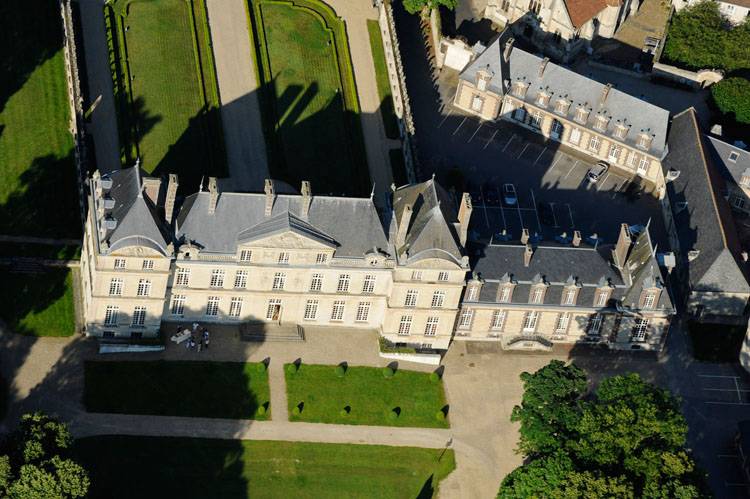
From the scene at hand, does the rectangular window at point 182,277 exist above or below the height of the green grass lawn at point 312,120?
below

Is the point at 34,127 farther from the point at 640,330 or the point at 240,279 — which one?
the point at 640,330

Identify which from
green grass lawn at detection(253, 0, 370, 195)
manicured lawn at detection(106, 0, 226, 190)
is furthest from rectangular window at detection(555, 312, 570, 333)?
manicured lawn at detection(106, 0, 226, 190)

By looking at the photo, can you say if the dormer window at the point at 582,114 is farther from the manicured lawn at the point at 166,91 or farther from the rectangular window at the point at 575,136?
the manicured lawn at the point at 166,91

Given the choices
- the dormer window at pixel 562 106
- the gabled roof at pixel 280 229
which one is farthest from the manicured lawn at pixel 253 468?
the dormer window at pixel 562 106

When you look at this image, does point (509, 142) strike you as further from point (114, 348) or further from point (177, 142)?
point (114, 348)

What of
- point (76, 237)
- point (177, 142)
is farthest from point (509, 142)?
point (76, 237)

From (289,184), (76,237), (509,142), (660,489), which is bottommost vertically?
(660,489)
